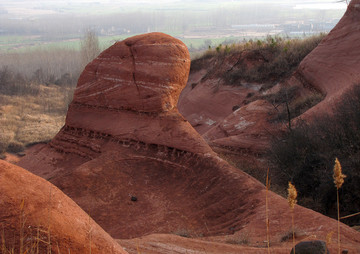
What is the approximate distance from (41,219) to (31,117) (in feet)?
103

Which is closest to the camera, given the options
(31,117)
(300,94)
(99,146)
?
(99,146)

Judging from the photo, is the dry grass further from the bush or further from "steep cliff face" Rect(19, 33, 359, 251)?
the bush

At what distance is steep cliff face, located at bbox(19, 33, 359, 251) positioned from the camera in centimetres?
715

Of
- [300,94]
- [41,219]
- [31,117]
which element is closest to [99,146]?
[41,219]

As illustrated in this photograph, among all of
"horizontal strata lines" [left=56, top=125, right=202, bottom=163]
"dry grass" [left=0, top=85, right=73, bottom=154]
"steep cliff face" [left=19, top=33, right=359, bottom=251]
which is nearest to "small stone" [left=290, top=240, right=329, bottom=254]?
"steep cliff face" [left=19, top=33, right=359, bottom=251]

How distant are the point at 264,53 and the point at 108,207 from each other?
A: 673 inches

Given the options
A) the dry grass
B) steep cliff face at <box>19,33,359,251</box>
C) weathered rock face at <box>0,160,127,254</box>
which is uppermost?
weathered rock face at <box>0,160,127,254</box>

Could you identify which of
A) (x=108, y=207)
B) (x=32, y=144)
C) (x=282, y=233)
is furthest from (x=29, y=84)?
(x=282, y=233)

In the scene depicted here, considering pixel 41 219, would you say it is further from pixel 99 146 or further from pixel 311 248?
pixel 99 146

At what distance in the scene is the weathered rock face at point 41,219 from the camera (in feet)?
10.7

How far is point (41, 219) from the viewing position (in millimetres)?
3418

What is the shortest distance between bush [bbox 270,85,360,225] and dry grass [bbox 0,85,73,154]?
59.7 ft

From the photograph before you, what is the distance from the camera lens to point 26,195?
140 inches

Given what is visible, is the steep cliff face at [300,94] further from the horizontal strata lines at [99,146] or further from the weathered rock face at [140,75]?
the horizontal strata lines at [99,146]
